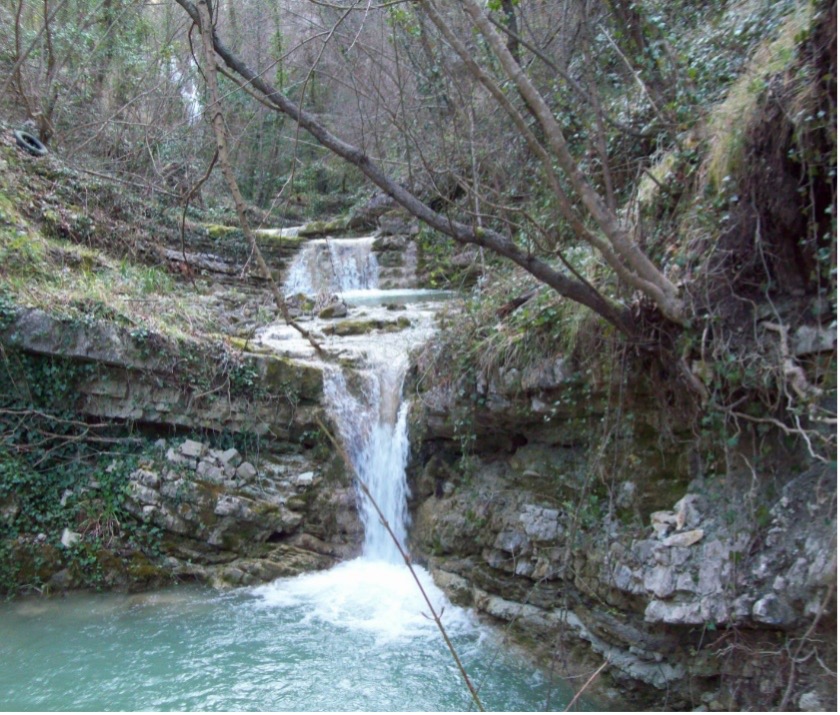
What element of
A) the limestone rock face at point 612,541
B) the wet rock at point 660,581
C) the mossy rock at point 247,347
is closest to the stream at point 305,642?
the limestone rock face at point 612,541

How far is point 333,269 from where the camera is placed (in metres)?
11.7

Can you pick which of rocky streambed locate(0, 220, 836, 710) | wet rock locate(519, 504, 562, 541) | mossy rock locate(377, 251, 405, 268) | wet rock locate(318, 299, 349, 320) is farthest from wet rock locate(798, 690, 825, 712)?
mossy rock locate(377, 251, 405, 268)

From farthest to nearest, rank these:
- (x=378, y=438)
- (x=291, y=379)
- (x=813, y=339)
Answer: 1. (x=291, y=379)
2. (x=378, y=438)
3. (x=813, y=339)

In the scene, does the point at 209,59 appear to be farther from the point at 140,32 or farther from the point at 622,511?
the point at 140,32

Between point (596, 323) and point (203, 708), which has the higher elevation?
point (596, 323)

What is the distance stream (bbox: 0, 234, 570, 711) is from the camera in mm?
4465

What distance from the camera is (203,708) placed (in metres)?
4.34

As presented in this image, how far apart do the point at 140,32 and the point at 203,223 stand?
3784 mm

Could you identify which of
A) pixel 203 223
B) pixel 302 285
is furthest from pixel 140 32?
pixel 302 285

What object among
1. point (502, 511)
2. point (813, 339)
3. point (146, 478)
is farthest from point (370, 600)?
point (813, 339)

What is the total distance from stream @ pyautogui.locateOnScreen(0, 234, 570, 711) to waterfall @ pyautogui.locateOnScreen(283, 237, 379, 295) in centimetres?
455

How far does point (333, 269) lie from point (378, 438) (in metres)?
5.37

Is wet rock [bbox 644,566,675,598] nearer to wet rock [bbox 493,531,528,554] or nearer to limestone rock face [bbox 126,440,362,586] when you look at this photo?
wet rock [bbox 493,531,528,554]

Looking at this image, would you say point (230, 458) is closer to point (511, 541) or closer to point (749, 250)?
point (511, 541)
